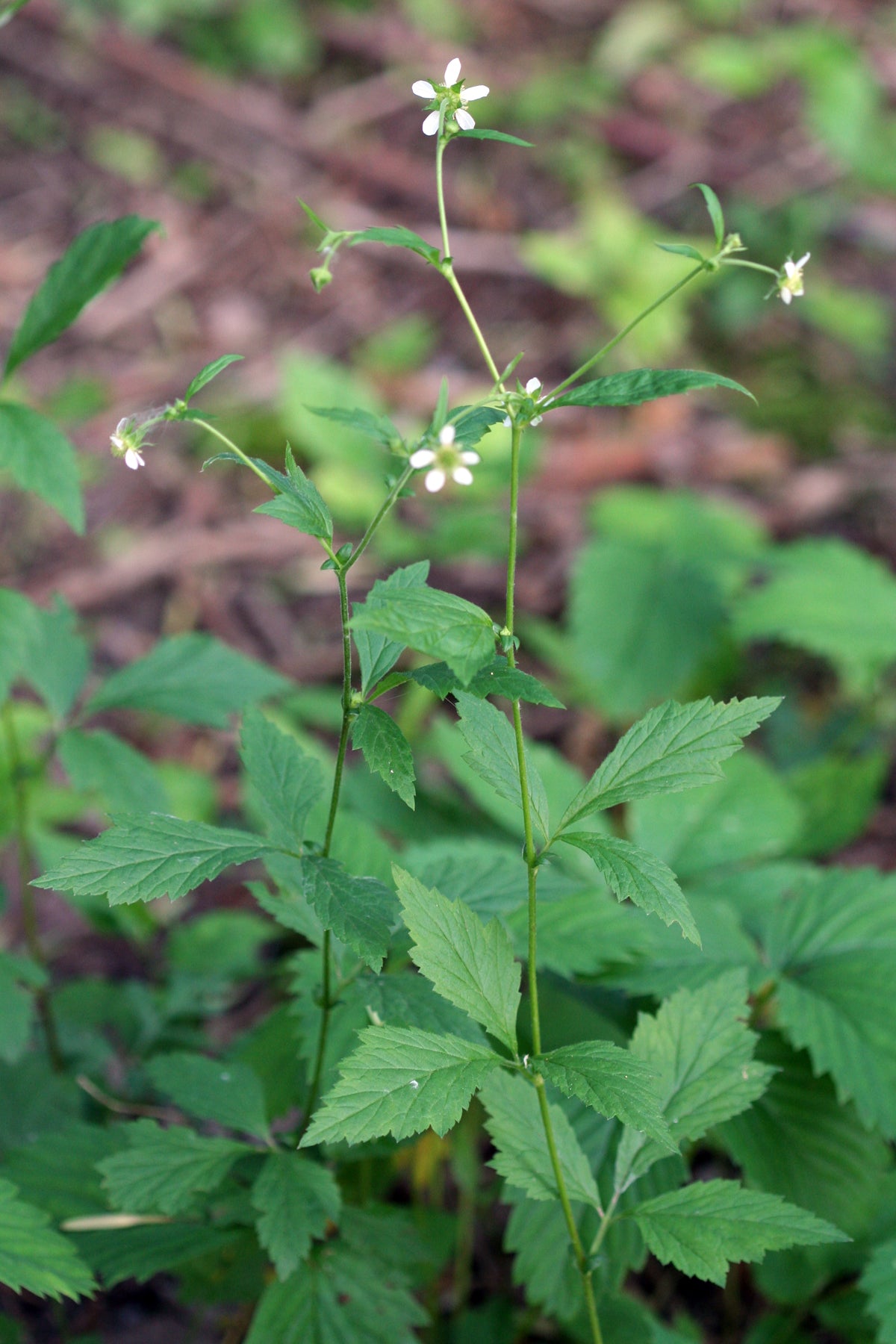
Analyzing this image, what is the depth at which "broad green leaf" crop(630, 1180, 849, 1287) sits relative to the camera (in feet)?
3.61

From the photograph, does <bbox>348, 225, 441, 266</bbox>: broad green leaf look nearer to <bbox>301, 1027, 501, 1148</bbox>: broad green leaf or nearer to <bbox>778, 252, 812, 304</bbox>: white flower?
<bbox>778, 252, 812, 304</bbox>: white flower

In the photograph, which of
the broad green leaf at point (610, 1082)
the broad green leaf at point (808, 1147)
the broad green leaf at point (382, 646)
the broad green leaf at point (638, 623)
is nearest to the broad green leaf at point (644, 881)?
the broad green leaf at point (610, 1082)

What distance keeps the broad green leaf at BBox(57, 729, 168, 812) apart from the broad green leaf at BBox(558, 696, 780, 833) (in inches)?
34.9

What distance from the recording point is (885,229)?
463cm

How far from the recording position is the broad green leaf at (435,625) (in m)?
0.93

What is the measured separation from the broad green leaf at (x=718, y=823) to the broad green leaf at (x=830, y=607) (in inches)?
23.4

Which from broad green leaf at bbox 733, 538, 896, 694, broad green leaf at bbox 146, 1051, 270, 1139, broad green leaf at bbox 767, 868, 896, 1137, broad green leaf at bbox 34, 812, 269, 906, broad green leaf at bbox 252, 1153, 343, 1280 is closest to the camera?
broad green leaf at bbox 34, 812, 269, 906

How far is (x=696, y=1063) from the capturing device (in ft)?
4.19

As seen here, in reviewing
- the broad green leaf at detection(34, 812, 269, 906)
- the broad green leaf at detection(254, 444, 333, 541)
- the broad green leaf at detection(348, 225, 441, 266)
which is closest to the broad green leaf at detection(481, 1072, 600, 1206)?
the broad green leaf at detection(34, 812, 269, 906)

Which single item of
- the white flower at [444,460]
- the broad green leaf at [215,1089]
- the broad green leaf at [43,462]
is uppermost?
the white flower at [444,460]

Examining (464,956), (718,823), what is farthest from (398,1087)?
(718,823)

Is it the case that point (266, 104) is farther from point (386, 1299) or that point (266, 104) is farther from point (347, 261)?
point (386, 1299)

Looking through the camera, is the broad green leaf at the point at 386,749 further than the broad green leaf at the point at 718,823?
No

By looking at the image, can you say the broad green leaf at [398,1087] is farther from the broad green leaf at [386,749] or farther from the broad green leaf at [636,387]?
the broad green leaf at [636,387]
